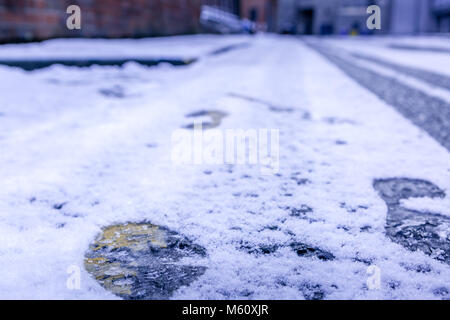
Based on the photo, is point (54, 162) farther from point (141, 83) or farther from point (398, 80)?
point (398, 80)

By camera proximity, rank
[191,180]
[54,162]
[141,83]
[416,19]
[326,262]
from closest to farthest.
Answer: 1. [326,262]
2. [191,180]
3. [54,162]
4. [141,83]
5. [416,19]

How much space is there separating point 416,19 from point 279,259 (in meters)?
22.1

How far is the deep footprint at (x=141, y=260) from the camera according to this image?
551 mm

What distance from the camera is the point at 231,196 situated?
854mm

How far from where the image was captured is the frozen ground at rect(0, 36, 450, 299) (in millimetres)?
563

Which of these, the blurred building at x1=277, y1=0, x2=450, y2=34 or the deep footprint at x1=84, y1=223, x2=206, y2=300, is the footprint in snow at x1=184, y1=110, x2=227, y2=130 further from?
the blurred building at x1=277, y1=0, x2=450, y2=34

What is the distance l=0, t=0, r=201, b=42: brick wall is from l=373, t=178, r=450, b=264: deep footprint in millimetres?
3716

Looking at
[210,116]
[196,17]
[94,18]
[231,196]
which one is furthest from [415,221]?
[196,17]

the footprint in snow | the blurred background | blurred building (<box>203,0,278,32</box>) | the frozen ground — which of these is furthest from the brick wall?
blurred building (<box>203,0,278,32</box>)

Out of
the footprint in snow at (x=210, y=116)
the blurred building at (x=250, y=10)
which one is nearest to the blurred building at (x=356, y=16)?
the blurred building at (x=250, y=10)

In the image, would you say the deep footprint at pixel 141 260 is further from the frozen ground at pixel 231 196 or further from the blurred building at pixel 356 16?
the blurred building at pixel 356 16

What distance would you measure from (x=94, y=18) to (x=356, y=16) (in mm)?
21735

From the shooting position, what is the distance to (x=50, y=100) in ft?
6.48
